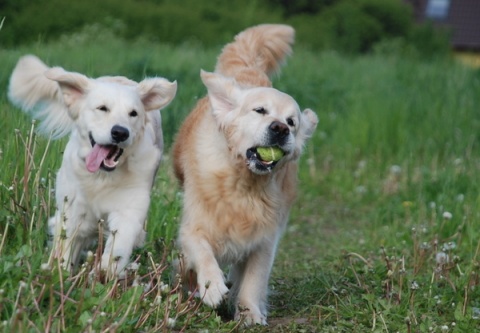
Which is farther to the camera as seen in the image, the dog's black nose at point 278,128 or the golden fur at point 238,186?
the golden fur at point 238,186

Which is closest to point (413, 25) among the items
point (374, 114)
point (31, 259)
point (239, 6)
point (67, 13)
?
point (239, 6)

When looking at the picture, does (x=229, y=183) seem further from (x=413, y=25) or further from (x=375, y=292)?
(x=413, y=25)

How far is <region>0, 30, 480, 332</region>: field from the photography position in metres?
4.30

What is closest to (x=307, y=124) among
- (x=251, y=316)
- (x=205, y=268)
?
(x=205, y=268)

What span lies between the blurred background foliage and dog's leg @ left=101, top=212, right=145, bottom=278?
48.2 ft

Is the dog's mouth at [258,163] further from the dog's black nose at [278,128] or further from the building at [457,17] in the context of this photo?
the building at [457,17]

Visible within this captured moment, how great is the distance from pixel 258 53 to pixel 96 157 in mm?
2224

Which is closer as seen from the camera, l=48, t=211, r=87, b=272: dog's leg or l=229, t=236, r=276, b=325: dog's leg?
l=48, t=211, r=87, b=272: dog's leg

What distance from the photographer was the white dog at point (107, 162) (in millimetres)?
4895

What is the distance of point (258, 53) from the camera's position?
6781 millimetres

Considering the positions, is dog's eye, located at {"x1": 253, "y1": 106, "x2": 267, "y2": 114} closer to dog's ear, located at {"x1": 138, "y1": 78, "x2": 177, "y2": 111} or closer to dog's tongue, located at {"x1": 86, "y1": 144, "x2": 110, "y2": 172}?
dog's ear, located at {"x1": 138, "y1": 78, "x2": 177, "y2": 111}

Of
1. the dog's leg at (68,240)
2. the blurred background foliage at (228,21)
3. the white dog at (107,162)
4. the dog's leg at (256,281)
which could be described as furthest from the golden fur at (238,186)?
the blurred background foliage at (228,21)

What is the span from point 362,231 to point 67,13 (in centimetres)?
1730

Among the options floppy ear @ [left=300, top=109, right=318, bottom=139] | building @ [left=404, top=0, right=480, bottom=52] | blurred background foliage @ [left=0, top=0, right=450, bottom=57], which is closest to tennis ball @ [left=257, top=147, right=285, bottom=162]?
floppy ear @ [left=300, top=109, right=318, bottom=139]
